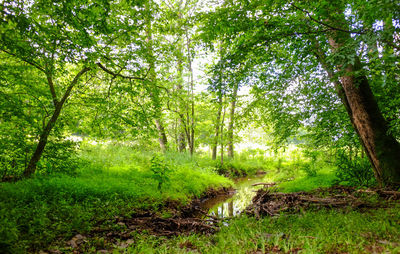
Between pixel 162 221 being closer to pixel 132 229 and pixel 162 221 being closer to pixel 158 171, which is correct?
pixel 132 229

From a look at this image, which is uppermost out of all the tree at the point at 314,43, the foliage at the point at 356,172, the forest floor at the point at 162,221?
the tree at the point at 314,43

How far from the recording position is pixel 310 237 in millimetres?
2643

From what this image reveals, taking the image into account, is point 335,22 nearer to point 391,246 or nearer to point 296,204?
point 391,246

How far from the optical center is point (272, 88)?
566 centimetres

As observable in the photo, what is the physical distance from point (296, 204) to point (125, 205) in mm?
3891

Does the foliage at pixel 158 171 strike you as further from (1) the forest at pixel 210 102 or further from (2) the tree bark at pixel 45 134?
(2) the tree bark at pixel 45 134

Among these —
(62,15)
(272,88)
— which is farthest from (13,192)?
(272,88)

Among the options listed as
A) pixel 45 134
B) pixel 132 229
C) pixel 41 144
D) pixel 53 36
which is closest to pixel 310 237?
pixel 132 229

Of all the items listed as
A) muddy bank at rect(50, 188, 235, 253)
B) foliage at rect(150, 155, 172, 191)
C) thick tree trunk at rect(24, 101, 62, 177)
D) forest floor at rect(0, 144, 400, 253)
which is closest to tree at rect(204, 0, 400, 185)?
forest floor at rect(0, 144, 400, 253)

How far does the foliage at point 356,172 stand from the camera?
5.21m

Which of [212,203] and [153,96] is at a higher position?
[153,96]

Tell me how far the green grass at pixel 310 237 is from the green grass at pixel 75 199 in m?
1.32

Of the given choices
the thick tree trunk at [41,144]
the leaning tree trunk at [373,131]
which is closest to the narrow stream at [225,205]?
the leaning tree trunk at [373,131]

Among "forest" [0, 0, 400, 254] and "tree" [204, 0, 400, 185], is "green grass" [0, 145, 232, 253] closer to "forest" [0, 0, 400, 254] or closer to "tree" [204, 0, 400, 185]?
"forest" [0, 0, 400, 254]
